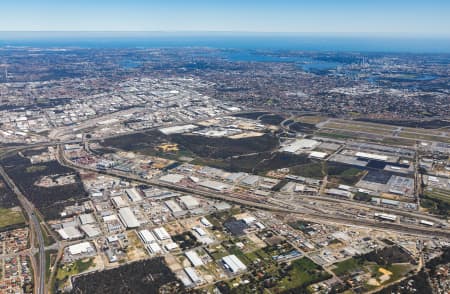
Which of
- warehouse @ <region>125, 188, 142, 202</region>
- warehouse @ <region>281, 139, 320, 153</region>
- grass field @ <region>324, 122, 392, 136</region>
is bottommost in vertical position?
warehouse @ <region>125, 188, 142, 202</region>

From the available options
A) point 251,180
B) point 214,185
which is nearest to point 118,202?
point 214,185

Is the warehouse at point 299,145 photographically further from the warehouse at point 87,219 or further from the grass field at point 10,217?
the grass field at point 10,217

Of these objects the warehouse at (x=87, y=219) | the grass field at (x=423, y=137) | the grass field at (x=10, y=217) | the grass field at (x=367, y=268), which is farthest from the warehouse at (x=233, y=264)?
the grass field at (x=423, y=137)

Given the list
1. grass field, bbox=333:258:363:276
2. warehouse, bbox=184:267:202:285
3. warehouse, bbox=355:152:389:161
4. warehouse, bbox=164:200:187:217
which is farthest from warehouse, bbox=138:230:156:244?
warehouse, bbox=355:152:389:161

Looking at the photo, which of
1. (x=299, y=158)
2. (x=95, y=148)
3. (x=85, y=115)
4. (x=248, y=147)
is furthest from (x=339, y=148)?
(x=85, y=115)

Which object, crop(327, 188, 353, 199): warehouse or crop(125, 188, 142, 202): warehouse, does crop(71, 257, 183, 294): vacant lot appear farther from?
crop(327, 188, 353, 199): warehouse

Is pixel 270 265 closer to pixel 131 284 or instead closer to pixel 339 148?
pixel 131 284

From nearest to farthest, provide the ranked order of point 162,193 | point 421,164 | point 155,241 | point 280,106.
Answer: point 155,241, point 162,193, point 421,164, point 280,106
